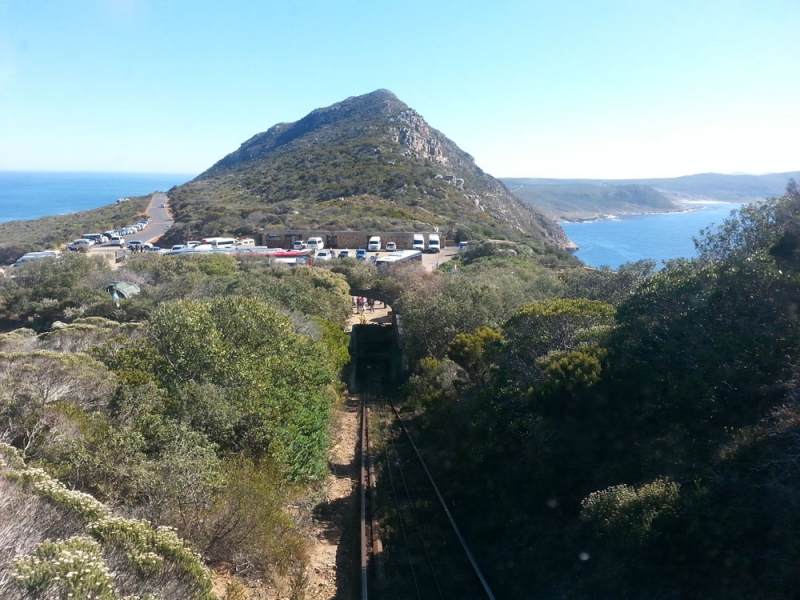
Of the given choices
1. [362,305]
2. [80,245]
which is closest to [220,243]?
[80,245]

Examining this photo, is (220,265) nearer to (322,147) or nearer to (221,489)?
(221,489)

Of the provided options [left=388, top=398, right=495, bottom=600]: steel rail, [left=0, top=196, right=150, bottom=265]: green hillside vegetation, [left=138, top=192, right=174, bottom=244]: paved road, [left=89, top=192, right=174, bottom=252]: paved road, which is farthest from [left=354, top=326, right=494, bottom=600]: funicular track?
[left=138, top=192, right=174, bottom=244]: paved road

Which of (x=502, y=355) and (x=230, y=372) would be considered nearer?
(x=230, y=372)

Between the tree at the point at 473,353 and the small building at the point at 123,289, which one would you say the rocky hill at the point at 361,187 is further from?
the tree at the point at 473,353

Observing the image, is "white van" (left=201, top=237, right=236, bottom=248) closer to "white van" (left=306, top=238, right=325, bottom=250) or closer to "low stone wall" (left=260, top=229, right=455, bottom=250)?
"low stone wall" (left=260, top=229, right=455, bottom=250)

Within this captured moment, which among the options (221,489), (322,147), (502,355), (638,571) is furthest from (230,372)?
(322,147)

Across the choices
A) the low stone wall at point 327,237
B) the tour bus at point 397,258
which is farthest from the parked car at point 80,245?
the tour bus at point 397,258
